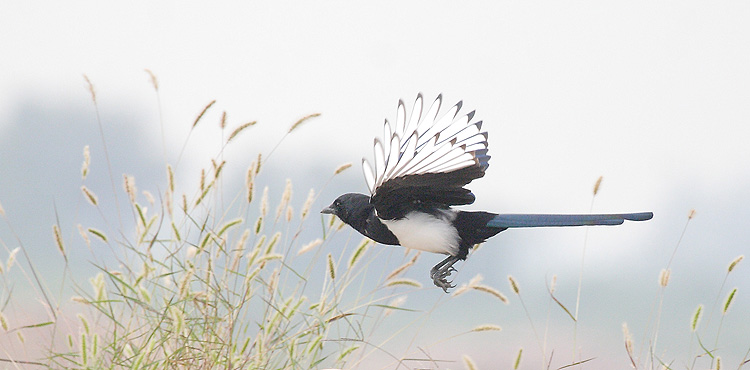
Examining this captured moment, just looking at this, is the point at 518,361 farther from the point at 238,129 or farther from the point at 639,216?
the point at 238,129

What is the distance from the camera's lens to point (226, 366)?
2.74 metres

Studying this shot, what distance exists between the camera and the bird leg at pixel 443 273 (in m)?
2.35

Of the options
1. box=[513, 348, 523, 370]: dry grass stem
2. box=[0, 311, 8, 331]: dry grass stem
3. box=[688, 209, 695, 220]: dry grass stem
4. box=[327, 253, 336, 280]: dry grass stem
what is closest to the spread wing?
box=[327, 253, 336, 280]: dry grass stem

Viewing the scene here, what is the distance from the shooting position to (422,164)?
83.7 inches

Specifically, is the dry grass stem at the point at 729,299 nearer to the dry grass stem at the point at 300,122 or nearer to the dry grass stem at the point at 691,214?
the dry grass stem at the point at 691,214

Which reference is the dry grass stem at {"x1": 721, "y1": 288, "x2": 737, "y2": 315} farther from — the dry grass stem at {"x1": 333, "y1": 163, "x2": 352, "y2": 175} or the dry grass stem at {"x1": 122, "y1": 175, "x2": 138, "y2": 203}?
the dry grass stem at {"x1": 122, "y1": 175, "x2": 138, "y2": 203}

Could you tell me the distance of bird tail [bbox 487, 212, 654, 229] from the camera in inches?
81.4

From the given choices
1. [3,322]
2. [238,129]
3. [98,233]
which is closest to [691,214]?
[238,129]

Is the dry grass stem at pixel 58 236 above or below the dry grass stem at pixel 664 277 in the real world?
below

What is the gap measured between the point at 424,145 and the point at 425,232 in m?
0.24

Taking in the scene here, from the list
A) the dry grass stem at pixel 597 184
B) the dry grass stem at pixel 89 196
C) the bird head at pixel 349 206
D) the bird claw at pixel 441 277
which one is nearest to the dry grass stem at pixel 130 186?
the dry grass stem at pixel 89 196

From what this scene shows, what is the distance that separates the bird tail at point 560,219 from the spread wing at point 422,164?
0.11 metres

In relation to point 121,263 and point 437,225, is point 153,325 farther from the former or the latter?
point 437,225

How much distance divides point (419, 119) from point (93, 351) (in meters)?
1.21
